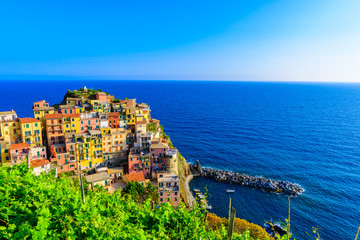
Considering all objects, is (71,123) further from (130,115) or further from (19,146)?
(130,115)

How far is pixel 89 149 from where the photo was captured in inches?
1961

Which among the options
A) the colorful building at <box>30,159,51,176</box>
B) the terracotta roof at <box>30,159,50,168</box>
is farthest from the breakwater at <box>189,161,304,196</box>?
the terracotta roof at <box>30,159,50,168</box>

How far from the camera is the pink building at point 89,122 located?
173ft

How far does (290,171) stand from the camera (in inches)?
2527

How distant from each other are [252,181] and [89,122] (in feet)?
152

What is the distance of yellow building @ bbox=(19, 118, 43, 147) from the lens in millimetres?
46250

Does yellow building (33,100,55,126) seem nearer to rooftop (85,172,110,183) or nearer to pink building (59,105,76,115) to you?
pink building (59,105,76,115)

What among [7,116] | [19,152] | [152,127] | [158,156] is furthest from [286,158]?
[7,116]

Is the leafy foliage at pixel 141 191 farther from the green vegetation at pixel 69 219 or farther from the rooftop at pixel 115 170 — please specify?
the green vegetation at pixel 69 219

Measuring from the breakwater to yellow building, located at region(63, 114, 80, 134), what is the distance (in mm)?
35014

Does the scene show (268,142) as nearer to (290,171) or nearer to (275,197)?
(290,171)

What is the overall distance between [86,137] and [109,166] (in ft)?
30.7

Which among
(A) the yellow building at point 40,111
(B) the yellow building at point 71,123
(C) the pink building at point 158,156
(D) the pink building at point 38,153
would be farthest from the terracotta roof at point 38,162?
(C) the pink building at point 158,156

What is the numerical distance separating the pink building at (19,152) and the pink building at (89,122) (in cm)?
1217
